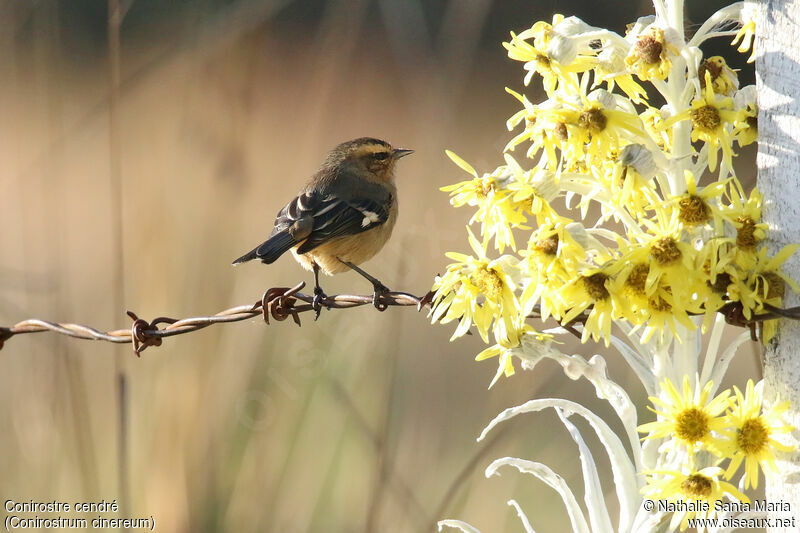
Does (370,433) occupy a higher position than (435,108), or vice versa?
(435,108)

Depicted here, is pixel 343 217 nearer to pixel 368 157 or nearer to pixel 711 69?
pixel 368 157

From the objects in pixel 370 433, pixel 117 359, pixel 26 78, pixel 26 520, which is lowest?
pixel 26 520

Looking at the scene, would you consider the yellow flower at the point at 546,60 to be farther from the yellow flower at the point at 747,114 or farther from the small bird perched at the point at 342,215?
the small bird perched at the point at 342,215

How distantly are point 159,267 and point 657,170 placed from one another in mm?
1653

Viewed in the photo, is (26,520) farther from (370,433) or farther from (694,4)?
(694,4)

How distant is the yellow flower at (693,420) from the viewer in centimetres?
123

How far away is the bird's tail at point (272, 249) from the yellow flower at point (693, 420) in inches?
49.7

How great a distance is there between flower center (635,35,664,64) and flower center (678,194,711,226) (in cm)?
22

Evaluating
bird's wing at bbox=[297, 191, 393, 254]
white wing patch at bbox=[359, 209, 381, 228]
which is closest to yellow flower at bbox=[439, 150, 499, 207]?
bird's wing at bbox=[297, 191, 393, 254]

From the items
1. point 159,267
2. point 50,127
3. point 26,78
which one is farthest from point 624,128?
point 26,78

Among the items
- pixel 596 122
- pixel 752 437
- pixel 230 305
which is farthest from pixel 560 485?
pixel 230 305

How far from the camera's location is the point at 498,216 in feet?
4.37

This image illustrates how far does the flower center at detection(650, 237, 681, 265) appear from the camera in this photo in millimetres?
1217

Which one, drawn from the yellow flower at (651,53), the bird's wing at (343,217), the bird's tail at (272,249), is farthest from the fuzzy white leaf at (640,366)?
the bird's wing at (343,217)
